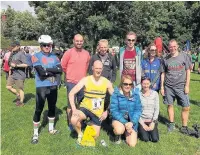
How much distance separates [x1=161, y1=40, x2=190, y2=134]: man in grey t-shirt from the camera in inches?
266

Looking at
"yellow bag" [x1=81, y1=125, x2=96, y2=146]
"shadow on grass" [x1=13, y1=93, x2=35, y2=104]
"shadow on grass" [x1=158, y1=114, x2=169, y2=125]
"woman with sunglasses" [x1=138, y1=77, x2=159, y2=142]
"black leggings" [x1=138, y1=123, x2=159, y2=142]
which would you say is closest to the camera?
"yellow bag" [x1=81, y1=125, x2=96, y2=146]

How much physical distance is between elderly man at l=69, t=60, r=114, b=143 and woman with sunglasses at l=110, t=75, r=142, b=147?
0.76ft

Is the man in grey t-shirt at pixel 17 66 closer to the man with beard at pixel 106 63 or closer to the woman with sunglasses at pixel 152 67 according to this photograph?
the man with beard at pixel 106 63

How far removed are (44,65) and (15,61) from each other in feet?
11.9

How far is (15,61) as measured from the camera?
9328mm

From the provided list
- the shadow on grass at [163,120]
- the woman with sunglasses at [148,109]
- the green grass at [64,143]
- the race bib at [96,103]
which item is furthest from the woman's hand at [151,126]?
the shadow on grass at [163,120]

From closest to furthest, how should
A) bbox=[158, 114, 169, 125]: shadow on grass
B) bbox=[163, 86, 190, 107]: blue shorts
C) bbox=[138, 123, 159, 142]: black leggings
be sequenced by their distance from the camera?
bbox=[138, 123, 159, 142]: black leggings
bbox=[163, 86, 190, 107]: blue shorts
bbox=[158, 114, 169, 125]: shadow on grass

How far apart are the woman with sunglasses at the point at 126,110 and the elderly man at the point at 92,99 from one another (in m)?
0.23

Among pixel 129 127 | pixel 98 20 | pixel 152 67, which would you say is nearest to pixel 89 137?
pixel 129 127

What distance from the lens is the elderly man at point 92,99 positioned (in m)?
5.93

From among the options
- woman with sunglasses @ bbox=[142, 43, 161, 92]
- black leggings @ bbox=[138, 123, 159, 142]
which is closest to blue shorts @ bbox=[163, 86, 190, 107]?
woman with sunglasses @ bbox=[142, 43, 161, 92]

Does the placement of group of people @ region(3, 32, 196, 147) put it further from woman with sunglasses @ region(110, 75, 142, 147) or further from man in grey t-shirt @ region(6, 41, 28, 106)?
man in grey t-shirt @ region(6, 41, 28, 106)

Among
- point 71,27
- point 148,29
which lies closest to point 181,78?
point 71,27

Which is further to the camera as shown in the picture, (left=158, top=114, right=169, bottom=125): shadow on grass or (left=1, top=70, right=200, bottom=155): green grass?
(left=158, top=114, right=169, bottom=125): shadow on grass
